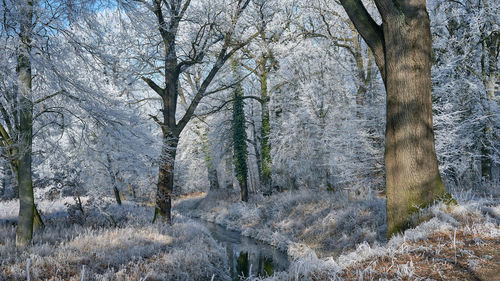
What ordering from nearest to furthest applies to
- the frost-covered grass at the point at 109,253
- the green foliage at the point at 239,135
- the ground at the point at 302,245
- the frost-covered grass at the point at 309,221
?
the ground at the point at 302,245, the frost-covered grass at the point at 109,253, the frost-covered grass at the point at 309,221, the green foliage at the point at 239,135

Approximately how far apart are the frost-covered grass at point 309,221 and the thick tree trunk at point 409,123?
365 cm

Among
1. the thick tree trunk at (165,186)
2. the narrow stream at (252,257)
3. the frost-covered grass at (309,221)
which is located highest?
the thick tree trunk at (165,186)

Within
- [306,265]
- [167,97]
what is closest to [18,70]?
[167,97]

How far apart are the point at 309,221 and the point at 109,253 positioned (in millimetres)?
7992

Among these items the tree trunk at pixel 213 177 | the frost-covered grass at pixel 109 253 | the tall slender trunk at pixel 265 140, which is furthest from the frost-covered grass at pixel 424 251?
the tree trunk at pixel 213 177

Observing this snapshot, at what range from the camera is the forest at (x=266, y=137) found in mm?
4949

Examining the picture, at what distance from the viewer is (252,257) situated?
10727mm

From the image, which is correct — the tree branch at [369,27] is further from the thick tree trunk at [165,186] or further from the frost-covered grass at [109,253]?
the thick tree trunk at [165,186]

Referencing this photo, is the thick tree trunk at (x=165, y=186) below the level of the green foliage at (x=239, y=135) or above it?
below

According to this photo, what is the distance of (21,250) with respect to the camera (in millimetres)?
5820

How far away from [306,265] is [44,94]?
6292 millimetres

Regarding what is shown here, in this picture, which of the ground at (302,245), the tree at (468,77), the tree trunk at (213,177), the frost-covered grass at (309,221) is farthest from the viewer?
the tree trunk at (213,177)

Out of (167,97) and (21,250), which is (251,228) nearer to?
(167,97)

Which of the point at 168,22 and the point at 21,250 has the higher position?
the point at 168,22
